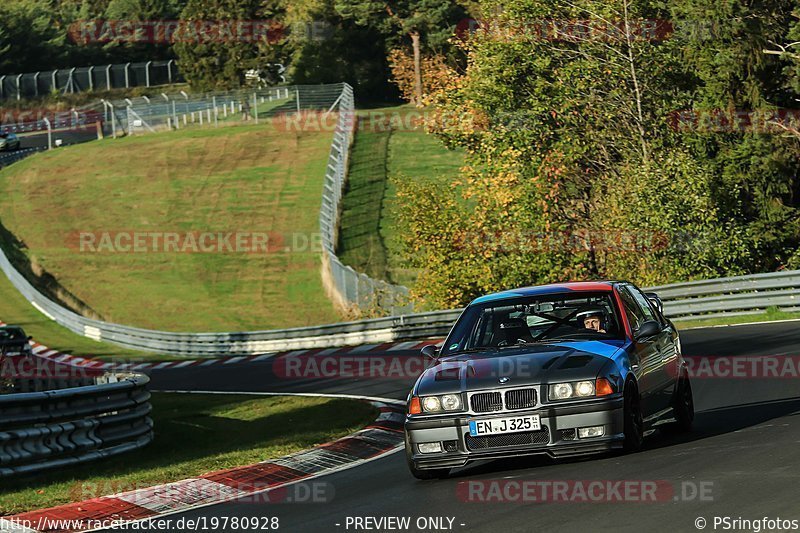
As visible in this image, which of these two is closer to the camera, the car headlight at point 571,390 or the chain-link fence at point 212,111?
the car headlight at point 571,390

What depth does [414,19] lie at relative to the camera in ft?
293

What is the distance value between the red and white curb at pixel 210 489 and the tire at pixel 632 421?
9.99ft

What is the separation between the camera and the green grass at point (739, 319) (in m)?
26.0

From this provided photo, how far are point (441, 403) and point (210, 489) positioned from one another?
2.44 m

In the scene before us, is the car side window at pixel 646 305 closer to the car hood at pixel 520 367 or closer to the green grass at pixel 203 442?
the car hood at pixel 520 367

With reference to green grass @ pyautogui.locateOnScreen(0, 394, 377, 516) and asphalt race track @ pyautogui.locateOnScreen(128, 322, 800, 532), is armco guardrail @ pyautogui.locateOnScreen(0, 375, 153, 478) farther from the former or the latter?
asphalt race track @ pyautogui.locateOnScreen(128, 322, 800, 532)

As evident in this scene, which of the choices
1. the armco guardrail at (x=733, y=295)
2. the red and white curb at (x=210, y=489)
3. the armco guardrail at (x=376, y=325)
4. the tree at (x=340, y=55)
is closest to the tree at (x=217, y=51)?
the tree at (x=340, y=55)

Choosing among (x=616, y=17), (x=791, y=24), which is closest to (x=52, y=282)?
(x=616, y=17)

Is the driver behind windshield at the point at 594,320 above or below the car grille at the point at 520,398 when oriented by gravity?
above

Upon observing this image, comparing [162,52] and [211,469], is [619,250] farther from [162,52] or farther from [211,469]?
[162,52]

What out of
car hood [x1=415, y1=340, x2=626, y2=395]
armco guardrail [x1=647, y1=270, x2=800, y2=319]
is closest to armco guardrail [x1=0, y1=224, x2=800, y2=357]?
armco guardrail [x1=647, y1=270, x2=800, y2=319]

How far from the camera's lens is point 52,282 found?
49.4 meters

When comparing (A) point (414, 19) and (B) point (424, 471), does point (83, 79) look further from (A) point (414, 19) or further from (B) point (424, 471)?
(B) point (424, 471)

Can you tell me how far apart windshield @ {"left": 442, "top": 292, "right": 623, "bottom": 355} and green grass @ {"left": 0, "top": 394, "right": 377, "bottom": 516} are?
9.41 ft
